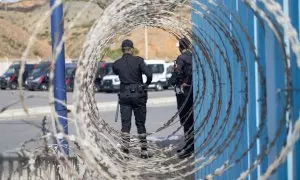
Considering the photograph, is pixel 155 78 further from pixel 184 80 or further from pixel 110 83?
pixel 184 80

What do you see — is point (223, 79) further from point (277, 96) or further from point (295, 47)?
point (295, 47)

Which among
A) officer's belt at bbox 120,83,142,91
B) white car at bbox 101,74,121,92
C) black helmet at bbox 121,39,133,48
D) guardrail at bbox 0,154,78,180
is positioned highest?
black helmet at bbox 121,39,133,48

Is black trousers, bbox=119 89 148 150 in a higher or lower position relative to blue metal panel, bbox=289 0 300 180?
lower

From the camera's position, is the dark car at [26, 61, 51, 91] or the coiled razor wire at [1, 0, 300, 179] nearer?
the coiled razor wire at [1, 0, 300, 179]

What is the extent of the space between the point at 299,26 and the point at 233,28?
1959mm

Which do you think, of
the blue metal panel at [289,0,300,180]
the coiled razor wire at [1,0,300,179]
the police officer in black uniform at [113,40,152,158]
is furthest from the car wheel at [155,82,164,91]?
the blue metal panel at [289,0,300,180]

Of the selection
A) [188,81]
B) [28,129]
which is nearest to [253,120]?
[188,81]

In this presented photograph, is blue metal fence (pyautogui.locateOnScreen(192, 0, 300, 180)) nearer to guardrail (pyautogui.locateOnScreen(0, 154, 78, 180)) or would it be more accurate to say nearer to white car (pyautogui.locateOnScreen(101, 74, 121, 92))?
guardrail (pyautogui.locateOnScreen(0, 154, 78, 180))

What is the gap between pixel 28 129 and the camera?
63.3 ft

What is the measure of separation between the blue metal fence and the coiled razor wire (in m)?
0.02

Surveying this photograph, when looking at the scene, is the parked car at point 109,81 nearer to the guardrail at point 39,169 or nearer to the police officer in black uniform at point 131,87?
the police officer in black uniform at point 131,87

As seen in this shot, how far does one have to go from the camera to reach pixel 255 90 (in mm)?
5914

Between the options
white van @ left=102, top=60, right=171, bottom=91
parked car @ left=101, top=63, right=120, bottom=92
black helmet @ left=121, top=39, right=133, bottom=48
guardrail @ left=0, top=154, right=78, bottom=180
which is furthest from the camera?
white van @ left=102, top=60, right=171, bottom=91

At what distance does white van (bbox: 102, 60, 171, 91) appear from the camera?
38906mm
